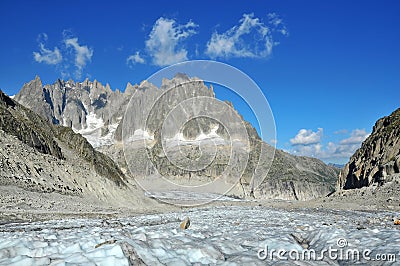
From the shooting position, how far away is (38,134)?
58.9m

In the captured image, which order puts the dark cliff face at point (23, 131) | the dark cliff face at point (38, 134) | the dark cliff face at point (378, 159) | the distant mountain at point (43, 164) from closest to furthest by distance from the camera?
the distant mountain at point (43, 164), the dark cliff face at point (23, 131), the dark cliff face at point (38, 134), the dark cliff face at point (378, 159)

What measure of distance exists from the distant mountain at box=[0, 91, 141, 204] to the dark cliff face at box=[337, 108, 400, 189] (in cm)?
4771

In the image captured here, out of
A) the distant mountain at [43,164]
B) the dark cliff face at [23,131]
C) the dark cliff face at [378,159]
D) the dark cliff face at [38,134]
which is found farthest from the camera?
the dark cliff face at [378,159]

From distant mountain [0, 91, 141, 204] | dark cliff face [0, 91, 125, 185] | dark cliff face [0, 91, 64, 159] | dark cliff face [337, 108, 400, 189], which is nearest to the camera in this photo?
distant mountain [0, 91, 141, 204]

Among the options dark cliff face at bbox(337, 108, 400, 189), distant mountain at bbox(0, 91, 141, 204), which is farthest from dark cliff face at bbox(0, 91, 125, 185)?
dark cliff face at bbox(337, 108, 400, 189)

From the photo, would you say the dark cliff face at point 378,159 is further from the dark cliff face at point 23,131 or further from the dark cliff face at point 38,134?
the dark cliff face at point 23,131

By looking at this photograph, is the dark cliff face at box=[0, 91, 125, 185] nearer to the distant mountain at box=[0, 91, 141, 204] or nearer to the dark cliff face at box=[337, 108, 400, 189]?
the distant mountain at box=[0, 91, 141, 204]

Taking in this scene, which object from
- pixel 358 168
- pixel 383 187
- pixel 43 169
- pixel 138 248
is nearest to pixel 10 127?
pixel 43 169

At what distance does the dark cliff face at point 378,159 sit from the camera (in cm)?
5469

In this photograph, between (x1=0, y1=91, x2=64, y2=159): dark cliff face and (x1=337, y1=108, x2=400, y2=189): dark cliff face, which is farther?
(x1=337, y1=108, x2=400, y2=189): dark cliff face

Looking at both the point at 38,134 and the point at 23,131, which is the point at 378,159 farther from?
the point at 23,131

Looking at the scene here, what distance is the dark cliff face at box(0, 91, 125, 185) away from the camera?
5244 centimetres

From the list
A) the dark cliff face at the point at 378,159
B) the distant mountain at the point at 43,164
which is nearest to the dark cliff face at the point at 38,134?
the distant mountain at the point at 43,164

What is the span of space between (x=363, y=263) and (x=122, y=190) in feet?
235
